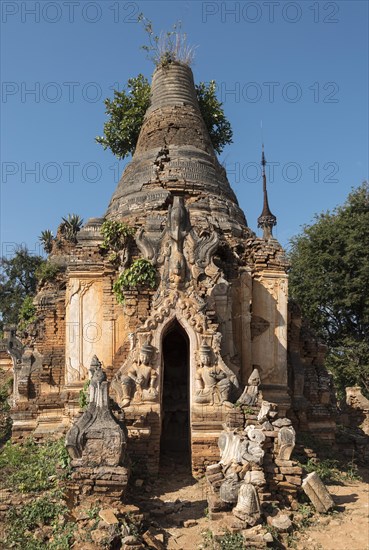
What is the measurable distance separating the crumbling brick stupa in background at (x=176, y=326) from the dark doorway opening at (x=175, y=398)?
0.08 feet

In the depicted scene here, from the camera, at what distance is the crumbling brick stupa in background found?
9.64 m

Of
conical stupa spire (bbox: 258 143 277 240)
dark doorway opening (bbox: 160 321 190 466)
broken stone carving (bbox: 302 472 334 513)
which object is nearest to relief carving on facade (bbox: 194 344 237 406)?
dark doorway opening (bbox: 160 321 190 466)

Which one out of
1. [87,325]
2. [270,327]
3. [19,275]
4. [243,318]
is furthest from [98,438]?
[19,275]

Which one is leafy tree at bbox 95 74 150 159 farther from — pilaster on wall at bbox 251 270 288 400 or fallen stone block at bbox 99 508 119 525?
fallen stone block at bbox 99 508 119 525

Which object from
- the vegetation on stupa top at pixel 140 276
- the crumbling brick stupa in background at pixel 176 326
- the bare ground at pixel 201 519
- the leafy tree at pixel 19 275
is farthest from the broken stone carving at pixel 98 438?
the leafy tree at pixel 19 275

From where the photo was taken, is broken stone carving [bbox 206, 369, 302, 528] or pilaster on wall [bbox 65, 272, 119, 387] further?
pilaster on wall [bbox 65, 272, 119, 387]

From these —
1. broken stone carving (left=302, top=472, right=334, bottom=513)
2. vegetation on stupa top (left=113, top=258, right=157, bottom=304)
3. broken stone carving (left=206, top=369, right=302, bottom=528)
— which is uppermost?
vegetation on stupa top (left=113, top=258, right=157, bottom=304)

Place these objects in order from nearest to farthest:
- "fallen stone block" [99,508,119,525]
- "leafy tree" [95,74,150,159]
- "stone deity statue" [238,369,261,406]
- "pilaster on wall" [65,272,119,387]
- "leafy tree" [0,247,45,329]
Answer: "fallen stone block" [99,508,119,525] < "stone deity statue" [238,369,261,406] < "pilaster on wall" [65,272,119,387] < "leafy tree" [95,74,150,159] < "leafy tree" [0,247,45,329]

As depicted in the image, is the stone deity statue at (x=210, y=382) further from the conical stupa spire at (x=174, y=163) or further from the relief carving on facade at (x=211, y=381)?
the conical stupa spire at (x=174, y=163)

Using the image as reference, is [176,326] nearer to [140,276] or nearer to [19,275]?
[140,276]

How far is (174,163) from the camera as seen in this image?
1386 centimetres

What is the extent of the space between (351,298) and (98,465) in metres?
17.7

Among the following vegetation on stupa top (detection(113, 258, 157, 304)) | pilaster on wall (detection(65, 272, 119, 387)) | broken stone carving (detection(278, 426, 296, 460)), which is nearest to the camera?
broken stone carving (detection(278, 426, 296, 460))

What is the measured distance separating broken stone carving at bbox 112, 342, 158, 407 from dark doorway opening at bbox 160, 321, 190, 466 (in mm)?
989
